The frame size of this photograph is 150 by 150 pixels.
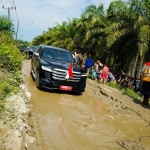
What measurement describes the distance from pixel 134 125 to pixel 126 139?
143 cm

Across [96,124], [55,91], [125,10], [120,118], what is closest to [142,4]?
[125,10]

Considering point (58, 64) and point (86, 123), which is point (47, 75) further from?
point (86, 123)

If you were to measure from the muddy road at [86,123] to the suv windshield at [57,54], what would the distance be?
1.50 m

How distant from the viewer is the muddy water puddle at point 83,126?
16.4ft

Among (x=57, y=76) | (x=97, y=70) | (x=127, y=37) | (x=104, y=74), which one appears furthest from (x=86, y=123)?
(x=127, y=37)

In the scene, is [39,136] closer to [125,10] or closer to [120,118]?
[120,118]

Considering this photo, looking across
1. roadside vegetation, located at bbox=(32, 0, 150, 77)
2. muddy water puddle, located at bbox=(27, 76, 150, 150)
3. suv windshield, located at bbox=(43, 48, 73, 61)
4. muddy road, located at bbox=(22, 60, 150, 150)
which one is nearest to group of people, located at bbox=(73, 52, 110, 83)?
roadside vegetation, located at bbox=(32, 0, 150, 77)

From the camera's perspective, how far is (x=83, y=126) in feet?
19.6

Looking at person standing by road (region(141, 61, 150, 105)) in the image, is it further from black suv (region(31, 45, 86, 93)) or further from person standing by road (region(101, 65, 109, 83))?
person standing by road (region(101, 65, 109, 83))

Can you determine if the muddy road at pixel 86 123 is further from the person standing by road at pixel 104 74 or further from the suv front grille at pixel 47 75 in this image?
the person standing by road at pixel 104 74

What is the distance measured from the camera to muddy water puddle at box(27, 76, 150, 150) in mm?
5004

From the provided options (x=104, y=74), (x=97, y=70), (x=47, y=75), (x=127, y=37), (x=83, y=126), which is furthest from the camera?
(x=127, y=37)

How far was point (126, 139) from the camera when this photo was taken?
5578mm

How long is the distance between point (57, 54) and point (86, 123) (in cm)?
481
